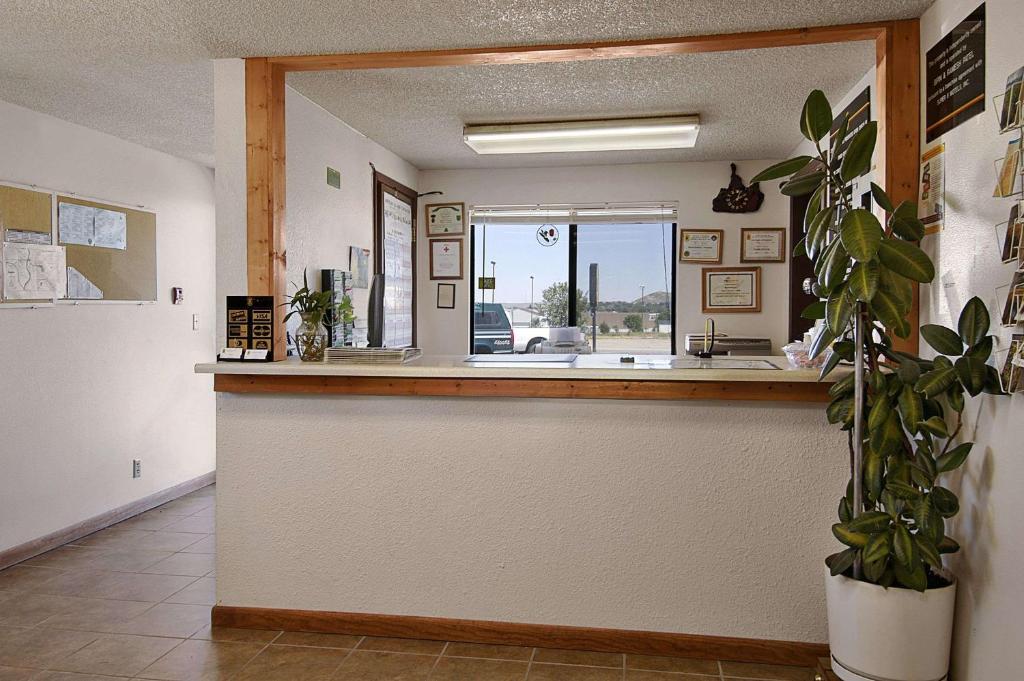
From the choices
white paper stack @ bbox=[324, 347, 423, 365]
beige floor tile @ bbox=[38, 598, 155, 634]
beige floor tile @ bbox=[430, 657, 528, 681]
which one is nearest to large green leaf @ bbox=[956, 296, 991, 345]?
beige floor tile @ bbox=[430, 657, 528, 681]

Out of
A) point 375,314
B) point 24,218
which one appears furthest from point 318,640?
point 24,218

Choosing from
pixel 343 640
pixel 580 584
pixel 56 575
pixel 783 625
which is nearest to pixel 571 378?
pixel 580 584

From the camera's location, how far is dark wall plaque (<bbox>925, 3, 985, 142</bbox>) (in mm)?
2311

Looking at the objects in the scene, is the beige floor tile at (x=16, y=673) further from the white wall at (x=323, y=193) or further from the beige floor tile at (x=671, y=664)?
the beige floor tile at (x=671, y=664)

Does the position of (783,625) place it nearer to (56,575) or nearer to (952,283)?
(952,283)

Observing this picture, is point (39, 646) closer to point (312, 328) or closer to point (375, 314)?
point (312, 328)

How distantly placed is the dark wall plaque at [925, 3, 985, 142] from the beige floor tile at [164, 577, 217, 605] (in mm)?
3440

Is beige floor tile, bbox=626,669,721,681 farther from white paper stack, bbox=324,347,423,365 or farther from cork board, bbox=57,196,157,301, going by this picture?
cork board, bbox=57,196,157,301

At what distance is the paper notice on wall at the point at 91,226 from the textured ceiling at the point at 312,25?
102cm

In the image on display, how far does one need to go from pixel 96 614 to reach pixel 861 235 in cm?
335

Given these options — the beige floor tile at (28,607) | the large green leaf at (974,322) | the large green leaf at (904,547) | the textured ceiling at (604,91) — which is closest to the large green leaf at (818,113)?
the large green leaf at (974,322)

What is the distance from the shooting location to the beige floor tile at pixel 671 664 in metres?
2.79

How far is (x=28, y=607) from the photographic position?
3.39 m

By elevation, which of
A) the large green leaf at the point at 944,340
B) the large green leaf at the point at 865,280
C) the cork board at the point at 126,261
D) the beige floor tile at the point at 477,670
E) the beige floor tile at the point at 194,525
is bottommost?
the beige floor tile at the point at 477,670
